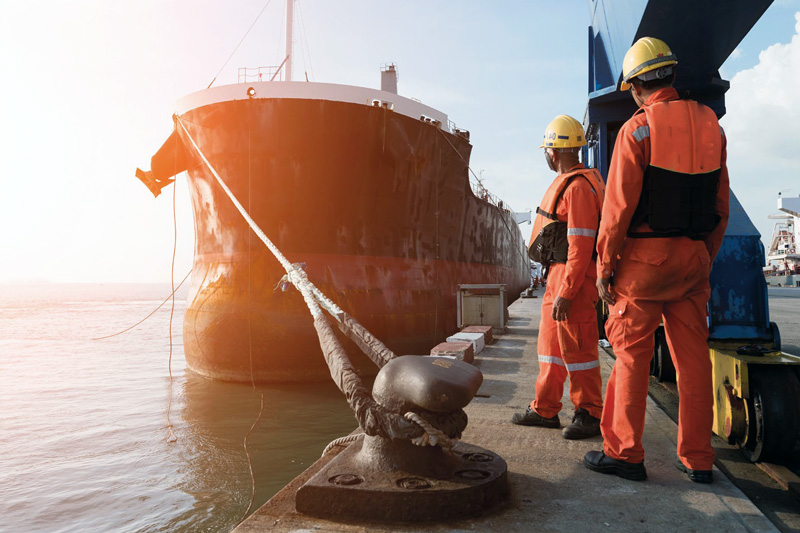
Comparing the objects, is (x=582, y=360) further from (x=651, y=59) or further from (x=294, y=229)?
(x=294, y=229)

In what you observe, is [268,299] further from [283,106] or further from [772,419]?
[772,419]

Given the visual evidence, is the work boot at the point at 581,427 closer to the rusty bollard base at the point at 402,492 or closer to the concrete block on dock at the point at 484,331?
the rusty bollard base at the point at 402,492

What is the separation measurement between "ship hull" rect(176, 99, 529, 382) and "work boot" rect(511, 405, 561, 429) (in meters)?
5.62

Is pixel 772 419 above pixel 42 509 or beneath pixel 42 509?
above

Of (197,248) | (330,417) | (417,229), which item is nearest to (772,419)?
(330,417)

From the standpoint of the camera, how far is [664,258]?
6.83 ft

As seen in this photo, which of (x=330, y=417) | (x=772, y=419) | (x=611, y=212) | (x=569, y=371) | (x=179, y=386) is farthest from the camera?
(x=179, y=386)

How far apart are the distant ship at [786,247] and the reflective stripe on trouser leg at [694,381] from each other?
59.2m

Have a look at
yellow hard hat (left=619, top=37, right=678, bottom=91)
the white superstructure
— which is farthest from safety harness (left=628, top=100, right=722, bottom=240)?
the white superstructure

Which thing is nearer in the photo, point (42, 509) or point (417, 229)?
point (42, 509)

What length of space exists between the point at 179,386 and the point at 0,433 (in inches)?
107

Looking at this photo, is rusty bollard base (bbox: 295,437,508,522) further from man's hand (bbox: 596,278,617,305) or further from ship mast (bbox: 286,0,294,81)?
ship mast (bbox: 286,0,294,81)

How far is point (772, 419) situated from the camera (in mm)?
2596

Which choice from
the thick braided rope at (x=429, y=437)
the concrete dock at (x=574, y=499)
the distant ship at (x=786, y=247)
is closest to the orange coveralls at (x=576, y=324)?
the concrete dock at (x=574, y=499)
